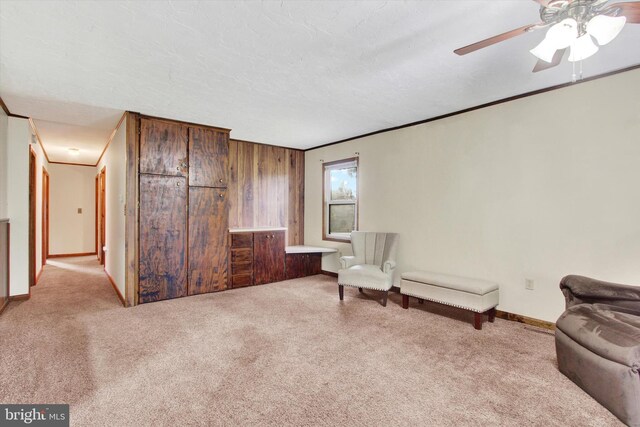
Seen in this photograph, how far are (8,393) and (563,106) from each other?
16.3 feet

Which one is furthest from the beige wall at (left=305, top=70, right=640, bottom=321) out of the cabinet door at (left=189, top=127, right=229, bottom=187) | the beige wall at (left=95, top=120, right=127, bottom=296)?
the beige wall at (left=95, top=120, right=127, bottom=296)

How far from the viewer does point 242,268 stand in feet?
16.1

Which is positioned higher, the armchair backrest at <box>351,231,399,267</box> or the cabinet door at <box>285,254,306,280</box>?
the armchair backrest at <box>351,231,399,267</box>

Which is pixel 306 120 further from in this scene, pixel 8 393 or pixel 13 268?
pixel 13 268

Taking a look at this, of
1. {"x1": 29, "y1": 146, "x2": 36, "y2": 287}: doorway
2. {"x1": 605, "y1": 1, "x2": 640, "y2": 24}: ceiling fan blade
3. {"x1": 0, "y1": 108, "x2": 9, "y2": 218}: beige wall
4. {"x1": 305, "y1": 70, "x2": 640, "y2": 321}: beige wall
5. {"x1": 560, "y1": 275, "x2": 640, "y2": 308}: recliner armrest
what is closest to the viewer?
{"x1": 605, "y1": 1, "x2": 640, "y2": 24}: ceiling fan blade

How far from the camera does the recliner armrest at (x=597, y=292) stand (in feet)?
7.34

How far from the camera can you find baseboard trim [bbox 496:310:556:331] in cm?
313

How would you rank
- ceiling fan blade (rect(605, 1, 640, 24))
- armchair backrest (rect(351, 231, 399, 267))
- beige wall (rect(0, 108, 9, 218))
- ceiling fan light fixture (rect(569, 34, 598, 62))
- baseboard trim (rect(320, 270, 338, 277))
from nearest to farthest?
ceiling fan blade (rect(605, 1, 640, 24)), ceiling fan light fixture (rect(569, 34, 598, 62)), beige wall (rect(0, 108, 9, 218)), armchair backrest (rect(351, 231, 399, 267)), baseboard trim (rect(320, 270, 338, 277))

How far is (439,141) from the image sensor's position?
4062 mm

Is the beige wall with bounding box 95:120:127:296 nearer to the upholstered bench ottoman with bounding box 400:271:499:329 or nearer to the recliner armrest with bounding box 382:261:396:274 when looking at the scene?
the recliner armrest with bounding box 382:261:396:274

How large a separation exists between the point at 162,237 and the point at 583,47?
4432mm

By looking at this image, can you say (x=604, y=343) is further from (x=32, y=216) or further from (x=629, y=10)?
(x=32, y=216)

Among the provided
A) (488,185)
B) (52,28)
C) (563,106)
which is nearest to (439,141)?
(488,185)

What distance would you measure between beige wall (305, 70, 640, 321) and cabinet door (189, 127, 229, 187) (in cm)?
243
